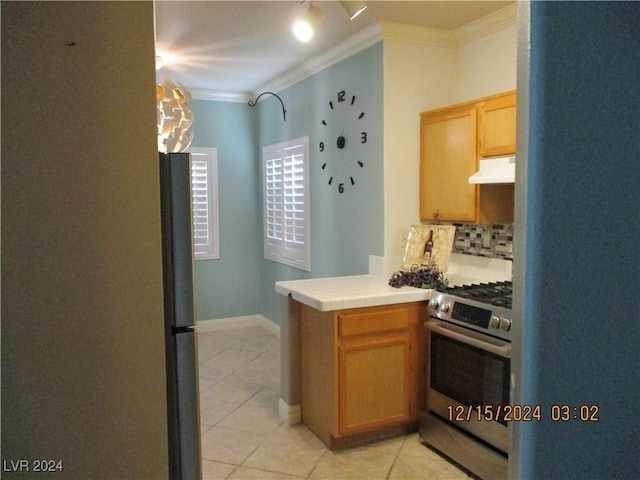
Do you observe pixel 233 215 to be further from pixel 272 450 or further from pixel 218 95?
pixel 272 450

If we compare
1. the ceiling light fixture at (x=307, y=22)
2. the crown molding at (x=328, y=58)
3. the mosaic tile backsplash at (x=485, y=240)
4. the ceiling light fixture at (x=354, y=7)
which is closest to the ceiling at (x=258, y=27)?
the crown molding at (x=328, y=58)

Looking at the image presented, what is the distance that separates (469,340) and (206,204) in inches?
148

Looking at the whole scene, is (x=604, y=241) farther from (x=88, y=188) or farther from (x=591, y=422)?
(x=88, y=188)

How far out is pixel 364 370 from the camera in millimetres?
2988

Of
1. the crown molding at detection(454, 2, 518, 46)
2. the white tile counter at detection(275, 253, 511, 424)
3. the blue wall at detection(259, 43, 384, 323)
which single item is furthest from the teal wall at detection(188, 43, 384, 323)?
the crown molding at detection(454, 2, 518, 46)

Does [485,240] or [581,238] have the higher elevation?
[581,238]

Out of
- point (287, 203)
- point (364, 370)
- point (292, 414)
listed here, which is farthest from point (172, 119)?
point (287, 203)

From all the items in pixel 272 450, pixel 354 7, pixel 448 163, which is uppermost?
pixel 354 7

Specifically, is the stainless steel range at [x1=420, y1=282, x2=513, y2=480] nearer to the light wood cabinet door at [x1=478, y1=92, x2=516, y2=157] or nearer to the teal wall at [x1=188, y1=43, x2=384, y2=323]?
the light wood cabinet door at [x1=478, y1=92, x2=516, y2=157]

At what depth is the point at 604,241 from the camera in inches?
39.0

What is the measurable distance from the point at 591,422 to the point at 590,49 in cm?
69

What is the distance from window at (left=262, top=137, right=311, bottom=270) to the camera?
4855 mm

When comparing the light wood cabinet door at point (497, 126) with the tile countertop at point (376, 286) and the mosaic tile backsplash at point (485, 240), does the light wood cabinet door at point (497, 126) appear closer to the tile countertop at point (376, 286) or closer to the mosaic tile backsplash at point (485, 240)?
the mosaic tile backsplash at point (485, 240)

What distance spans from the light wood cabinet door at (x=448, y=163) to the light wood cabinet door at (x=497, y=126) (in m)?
0.06
